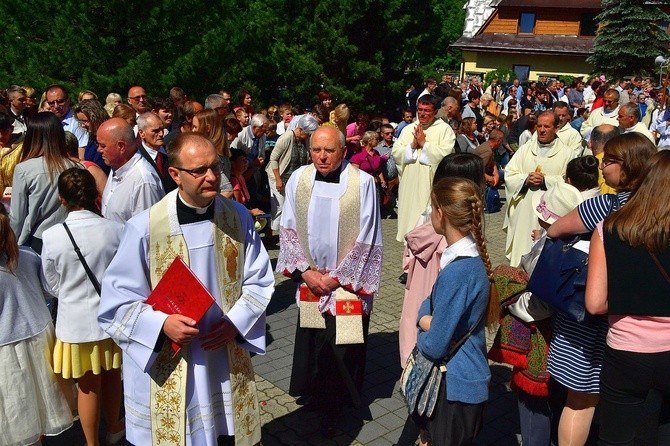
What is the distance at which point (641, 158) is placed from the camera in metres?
3.43

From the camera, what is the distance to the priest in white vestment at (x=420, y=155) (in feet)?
24.1

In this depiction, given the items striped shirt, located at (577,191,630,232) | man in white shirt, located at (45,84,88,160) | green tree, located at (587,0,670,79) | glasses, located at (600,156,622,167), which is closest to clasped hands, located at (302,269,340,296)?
striped shirt, located at (577,191,630,232)

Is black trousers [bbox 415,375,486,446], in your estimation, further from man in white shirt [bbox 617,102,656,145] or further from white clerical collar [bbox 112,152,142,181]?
man in white shirt [bbox 617,102,656,145]

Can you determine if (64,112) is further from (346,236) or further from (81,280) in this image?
(346,236)

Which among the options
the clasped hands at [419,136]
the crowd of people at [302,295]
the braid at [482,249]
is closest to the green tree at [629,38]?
the clasped hands at [419,136]

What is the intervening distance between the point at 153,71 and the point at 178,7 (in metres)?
1.21

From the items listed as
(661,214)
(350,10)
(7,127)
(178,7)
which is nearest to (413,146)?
(7,127)

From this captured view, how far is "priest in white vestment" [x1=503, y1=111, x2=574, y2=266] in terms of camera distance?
643 cm

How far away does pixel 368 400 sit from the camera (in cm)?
484

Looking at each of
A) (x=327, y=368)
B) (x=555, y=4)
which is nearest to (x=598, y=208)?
(x=327, y=368)

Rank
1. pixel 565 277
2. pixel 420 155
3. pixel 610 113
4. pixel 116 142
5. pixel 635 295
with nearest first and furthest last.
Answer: pixel 635 295 → pixel 565 277 → pixel 116 142 → pixel 420 155 → pixel 610 113

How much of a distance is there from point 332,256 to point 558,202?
4.91ft

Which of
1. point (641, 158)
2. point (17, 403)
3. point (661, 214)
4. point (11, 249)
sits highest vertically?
point (641, 158)

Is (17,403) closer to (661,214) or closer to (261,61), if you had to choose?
(661,214)
